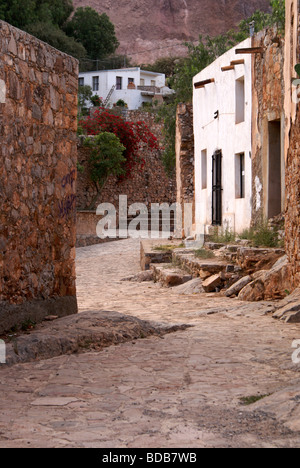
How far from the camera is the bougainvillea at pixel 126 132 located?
98.6ft

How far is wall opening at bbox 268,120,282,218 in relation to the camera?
39.2 feet

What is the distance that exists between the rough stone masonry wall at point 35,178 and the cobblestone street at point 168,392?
3.96 ft

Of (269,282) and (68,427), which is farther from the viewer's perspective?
(269,282)

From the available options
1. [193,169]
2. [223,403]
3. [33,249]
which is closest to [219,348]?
[223,403]

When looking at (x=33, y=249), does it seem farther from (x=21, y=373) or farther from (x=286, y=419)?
(x=286, y=419)

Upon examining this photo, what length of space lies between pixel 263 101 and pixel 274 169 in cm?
136

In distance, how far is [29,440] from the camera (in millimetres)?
3256

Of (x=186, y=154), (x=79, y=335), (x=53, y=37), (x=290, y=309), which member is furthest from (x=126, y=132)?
(x=79, y=335)

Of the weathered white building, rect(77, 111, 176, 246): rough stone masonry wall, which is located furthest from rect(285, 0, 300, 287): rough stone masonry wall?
rect(77, 111, 176, 246): rough stone masonry wall

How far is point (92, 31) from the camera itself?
5062cm

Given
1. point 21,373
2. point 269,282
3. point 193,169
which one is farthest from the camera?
point 193,169

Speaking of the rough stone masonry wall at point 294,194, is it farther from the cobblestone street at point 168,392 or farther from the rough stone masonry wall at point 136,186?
the rough stone masonry wall at point 136,186
